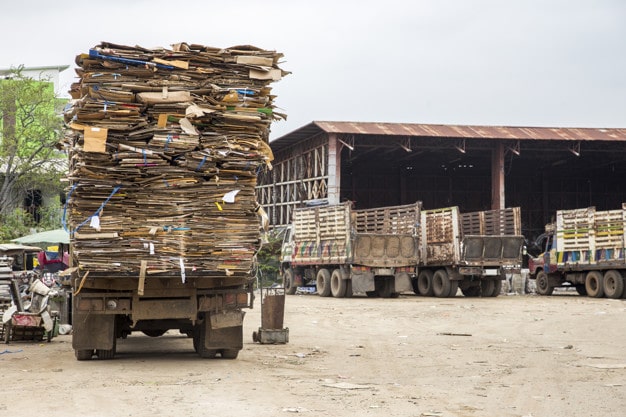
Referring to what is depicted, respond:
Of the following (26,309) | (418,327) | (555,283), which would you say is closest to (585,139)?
(555,283)

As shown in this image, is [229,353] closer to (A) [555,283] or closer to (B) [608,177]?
(A) [555,283]

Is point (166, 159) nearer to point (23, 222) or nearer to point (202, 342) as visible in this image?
point (202, 342)

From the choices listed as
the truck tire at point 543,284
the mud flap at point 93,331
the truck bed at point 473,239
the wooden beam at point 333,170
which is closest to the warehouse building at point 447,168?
the wooden beam at point 333,170

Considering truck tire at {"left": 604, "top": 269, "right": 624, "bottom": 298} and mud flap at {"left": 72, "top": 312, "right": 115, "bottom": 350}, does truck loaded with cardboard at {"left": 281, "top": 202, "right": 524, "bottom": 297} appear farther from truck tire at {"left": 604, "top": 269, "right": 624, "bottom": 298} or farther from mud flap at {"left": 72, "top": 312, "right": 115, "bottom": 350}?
mud flap at {"left": 72, "top": 312, "right": 115, "bottom": 350}

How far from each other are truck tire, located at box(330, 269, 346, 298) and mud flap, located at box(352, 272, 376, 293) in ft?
2.51

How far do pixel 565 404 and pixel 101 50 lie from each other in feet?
22.2

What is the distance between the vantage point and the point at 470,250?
30.9m

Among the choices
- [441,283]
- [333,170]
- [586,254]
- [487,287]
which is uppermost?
[333,170]

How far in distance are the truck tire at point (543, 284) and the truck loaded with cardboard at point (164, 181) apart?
79.2 ft

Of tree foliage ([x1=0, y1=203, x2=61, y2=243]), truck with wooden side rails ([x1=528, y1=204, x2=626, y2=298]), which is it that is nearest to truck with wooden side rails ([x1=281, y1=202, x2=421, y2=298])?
truck with wooden side rails ([x1=528, y1=204, x2=626, y2=298])

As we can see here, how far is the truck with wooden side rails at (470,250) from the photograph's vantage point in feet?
102

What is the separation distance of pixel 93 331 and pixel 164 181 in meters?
2.21

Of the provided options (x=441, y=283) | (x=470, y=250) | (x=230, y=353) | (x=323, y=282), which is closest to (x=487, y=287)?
(x=441, y=283)

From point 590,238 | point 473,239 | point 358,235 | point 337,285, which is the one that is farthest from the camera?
point 337,285
